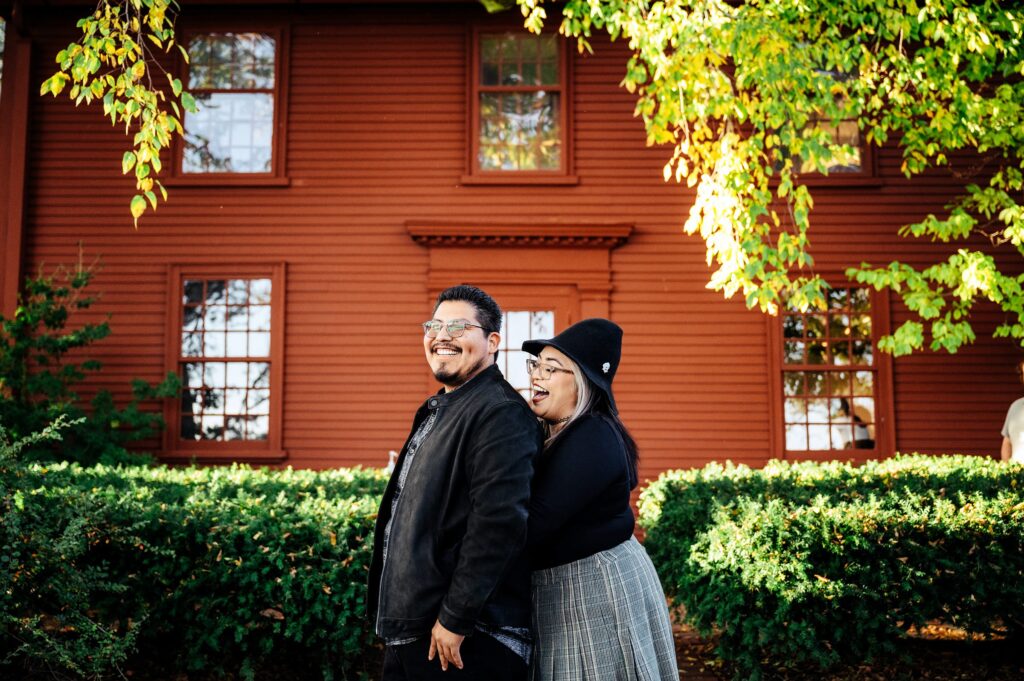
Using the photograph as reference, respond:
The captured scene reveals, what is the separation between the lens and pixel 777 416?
1027cm

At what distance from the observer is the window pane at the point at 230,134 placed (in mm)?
10773

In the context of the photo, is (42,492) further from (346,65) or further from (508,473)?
(346,65)

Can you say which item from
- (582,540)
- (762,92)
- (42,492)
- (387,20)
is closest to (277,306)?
(387,20)

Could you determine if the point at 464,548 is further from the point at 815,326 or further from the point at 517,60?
the point at 517,60

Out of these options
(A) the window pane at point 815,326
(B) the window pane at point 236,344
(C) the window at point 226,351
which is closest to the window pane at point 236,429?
(C) the window at point 226,351

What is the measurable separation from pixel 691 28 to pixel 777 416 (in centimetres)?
537

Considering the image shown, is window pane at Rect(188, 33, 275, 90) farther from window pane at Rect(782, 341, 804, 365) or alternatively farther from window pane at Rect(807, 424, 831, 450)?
window pane at Rect(807, 424, 831, 450)

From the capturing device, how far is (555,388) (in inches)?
127

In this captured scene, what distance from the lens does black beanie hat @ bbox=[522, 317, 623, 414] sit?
3195 mm

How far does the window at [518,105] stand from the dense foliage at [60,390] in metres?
4.79

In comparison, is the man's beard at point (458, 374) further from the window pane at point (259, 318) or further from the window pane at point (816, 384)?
the window pane at point (816, 384)

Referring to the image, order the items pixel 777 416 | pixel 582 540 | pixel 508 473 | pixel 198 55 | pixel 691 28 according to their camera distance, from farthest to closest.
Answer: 1. pixel 198 55
2. pixel 777 416
3. pixel 691 28
4. pixel 582 540
5. pixel 508 473

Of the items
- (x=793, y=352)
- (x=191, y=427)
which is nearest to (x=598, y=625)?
(x=793, y=352)

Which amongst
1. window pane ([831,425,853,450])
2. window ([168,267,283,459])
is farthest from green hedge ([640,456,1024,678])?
window ([168,267,283,459])
